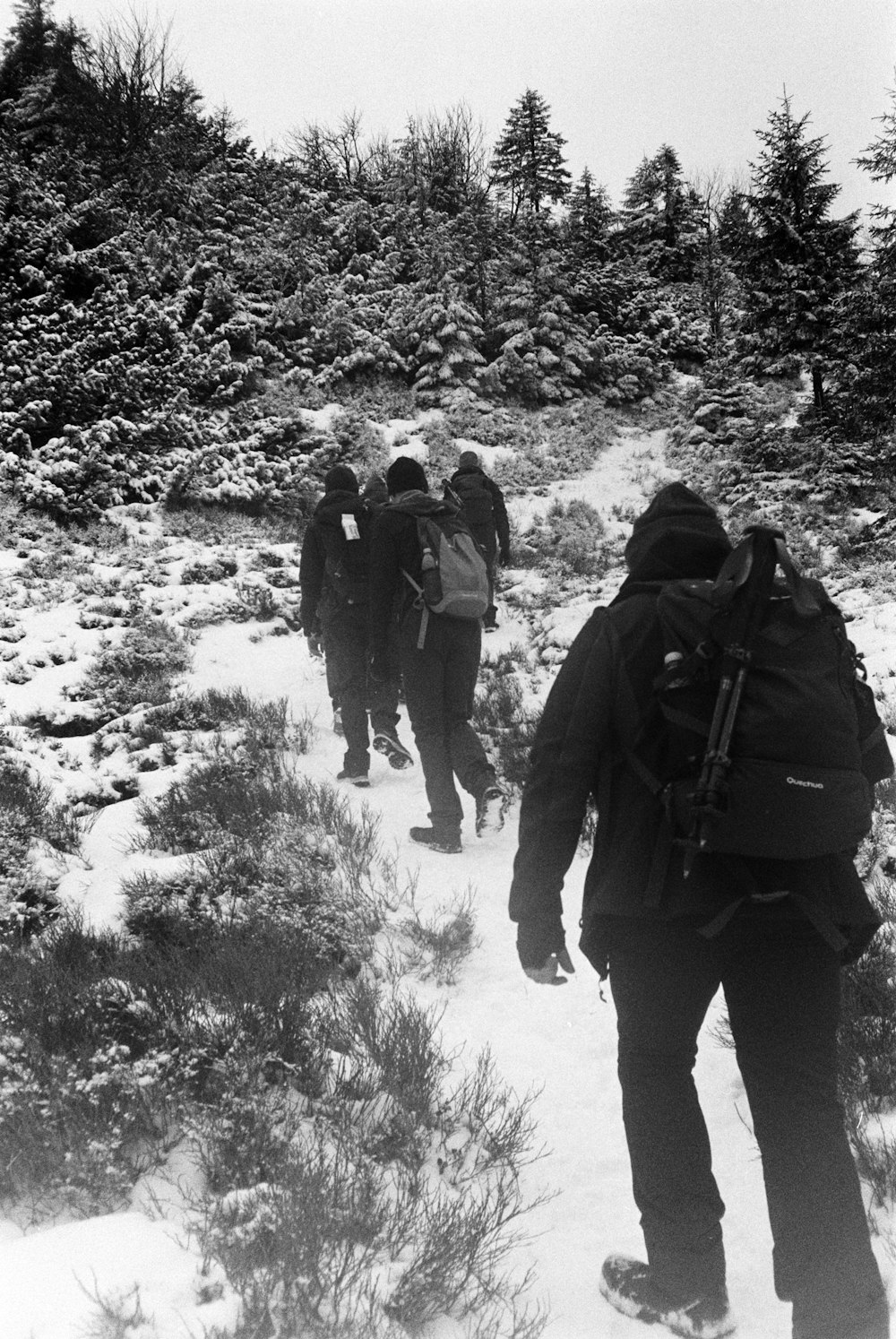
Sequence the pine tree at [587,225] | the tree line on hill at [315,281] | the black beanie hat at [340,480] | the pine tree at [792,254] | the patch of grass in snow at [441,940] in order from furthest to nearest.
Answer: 1. the pine tree at [587,225]
2. the pine tree at [792,254]
3. the tree line on hill at [315,281]
4. the black beanie hat at [340,480]
5. the patch of grass in snow at [441,940]

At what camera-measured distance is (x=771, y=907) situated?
5.97ft

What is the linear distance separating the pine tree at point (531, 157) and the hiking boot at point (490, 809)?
30.9 metres

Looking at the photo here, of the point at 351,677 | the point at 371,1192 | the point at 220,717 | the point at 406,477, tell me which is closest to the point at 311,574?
the point at 351,677

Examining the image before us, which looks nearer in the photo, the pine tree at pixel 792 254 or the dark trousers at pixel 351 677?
the dark trousers at pixel 351 677

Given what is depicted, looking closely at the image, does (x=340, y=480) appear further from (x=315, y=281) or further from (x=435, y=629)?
(x=315, y=281)

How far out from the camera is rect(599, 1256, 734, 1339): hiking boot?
1.97 metres

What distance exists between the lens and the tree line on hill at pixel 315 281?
46.5 ft

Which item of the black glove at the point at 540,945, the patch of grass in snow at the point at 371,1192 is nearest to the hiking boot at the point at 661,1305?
the patch of grass in snow at the point at 371,1192

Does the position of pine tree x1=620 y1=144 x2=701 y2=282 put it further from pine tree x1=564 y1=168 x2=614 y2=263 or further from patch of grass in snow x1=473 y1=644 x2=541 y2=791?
patch of grass in snow x1=473 y1=644 x2=541 y2=791

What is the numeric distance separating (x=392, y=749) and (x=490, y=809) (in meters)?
1.23

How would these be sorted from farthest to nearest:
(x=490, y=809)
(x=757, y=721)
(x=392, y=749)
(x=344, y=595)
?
(x=392, y=749)
(x=344, y=595)
(x=490, y=809)
(x=757, y=721)

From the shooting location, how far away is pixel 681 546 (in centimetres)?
212

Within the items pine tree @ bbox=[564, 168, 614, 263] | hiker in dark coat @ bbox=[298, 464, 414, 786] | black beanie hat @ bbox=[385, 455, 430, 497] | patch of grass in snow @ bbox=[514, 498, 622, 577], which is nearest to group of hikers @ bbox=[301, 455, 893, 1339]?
black beanie hat @ bbox=[385, 455, 430, 497]

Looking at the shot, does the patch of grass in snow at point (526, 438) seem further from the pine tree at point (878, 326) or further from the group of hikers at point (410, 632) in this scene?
the group of hikers at point (410, 632)
